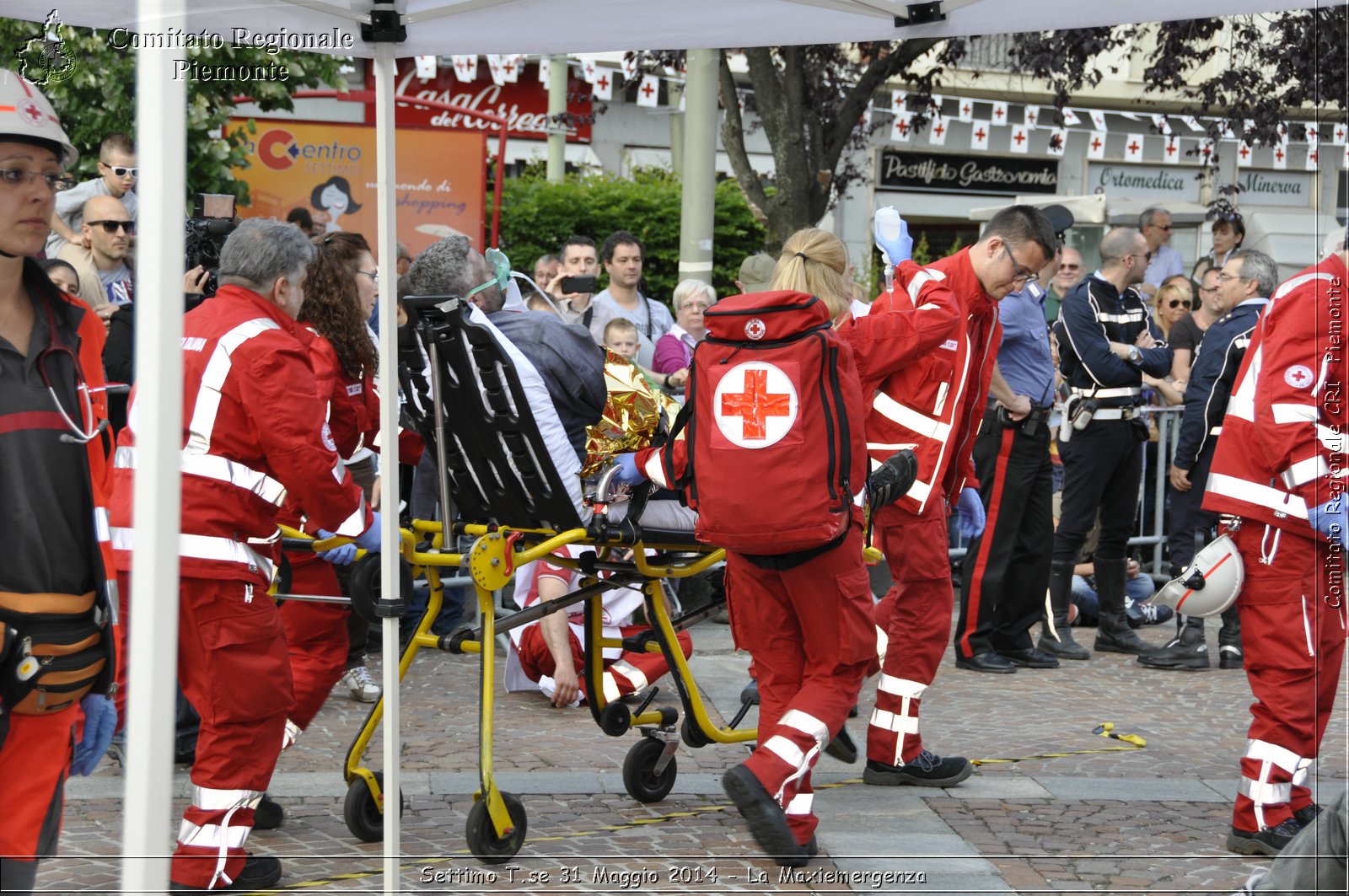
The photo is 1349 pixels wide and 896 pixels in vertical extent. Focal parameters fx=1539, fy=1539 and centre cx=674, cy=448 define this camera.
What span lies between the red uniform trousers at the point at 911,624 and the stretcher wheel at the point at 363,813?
75.3 inches

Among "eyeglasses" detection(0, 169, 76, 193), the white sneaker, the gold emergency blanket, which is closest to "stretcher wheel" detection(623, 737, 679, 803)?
the gold emergency blanket

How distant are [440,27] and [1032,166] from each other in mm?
24417

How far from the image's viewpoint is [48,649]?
3.30 m

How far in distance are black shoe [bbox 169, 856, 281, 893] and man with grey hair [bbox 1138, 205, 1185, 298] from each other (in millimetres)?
6594

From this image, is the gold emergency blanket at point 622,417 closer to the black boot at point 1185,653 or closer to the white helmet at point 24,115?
the white helmet at point 24,115

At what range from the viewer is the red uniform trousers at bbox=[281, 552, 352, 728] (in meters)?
5.33

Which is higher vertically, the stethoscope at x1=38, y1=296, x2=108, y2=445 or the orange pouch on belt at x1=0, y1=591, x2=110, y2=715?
the stethoscope at x1=38, y1=296, x2=108, y2=445

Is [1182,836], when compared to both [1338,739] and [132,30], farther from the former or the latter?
[132,30]

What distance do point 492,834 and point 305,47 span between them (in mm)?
2600

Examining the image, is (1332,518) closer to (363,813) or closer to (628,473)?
(628,473)

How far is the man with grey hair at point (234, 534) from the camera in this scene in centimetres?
439

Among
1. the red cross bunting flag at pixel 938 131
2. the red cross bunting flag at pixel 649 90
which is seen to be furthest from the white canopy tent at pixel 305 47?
the red cross bunting flag at pixel 938 131

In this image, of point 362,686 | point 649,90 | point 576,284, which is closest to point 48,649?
point 362,686

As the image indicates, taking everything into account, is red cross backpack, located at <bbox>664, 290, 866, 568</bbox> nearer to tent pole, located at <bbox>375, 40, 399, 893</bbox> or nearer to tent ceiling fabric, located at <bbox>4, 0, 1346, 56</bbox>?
tent pole, located at <bbox>375, 40, 399, 893</bbox>
